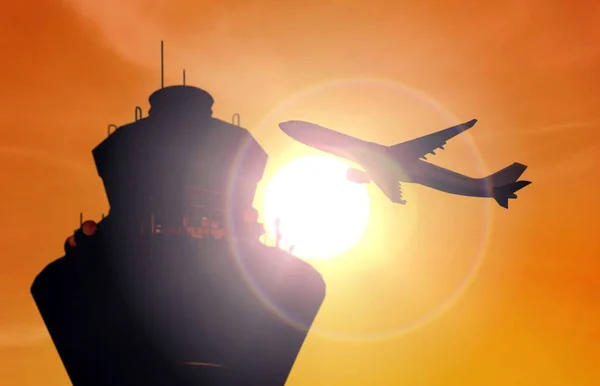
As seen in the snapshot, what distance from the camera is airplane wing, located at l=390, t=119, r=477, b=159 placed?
36.3 metres

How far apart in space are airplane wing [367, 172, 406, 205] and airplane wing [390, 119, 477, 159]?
8.70 feet

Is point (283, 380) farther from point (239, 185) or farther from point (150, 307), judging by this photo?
point (239, 185)

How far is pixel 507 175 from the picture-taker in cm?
A: 4088

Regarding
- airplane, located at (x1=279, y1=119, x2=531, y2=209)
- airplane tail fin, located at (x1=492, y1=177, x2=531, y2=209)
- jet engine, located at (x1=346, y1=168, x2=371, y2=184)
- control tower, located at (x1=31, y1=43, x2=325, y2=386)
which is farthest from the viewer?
airplane tail fin, located at (x1=492, y1=177, x2=531, y2=209)

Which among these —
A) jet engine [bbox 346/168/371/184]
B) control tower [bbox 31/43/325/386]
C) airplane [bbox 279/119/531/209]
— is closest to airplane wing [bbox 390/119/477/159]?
airplane [bbox 279/119/531/209]

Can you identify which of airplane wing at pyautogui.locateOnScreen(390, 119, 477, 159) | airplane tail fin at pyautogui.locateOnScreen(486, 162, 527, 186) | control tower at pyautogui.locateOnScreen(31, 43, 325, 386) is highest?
airplane wing at pyautogui.locateOnScreen(390, 119, 477, 159)

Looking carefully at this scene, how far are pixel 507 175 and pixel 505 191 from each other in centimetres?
204

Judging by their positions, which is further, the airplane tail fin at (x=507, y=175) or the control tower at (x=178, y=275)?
the airplane tail fin at (x=507, y=175)

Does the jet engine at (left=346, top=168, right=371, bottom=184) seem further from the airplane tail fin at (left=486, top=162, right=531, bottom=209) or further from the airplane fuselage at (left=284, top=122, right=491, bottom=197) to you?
the airplane tail fin at (left=486, top=162, right=531, bottom=209)

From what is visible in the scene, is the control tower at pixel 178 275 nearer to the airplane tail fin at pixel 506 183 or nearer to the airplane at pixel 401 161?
the airplane at pixel 401 161

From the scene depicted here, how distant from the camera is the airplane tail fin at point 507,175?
40.3 metres

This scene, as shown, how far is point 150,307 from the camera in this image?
71.5 feet

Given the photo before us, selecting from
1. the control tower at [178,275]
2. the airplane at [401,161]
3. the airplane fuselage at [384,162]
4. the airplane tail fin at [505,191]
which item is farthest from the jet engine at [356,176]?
the airplane tail fin at [505,191]

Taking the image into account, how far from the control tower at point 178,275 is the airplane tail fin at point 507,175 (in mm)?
19607
